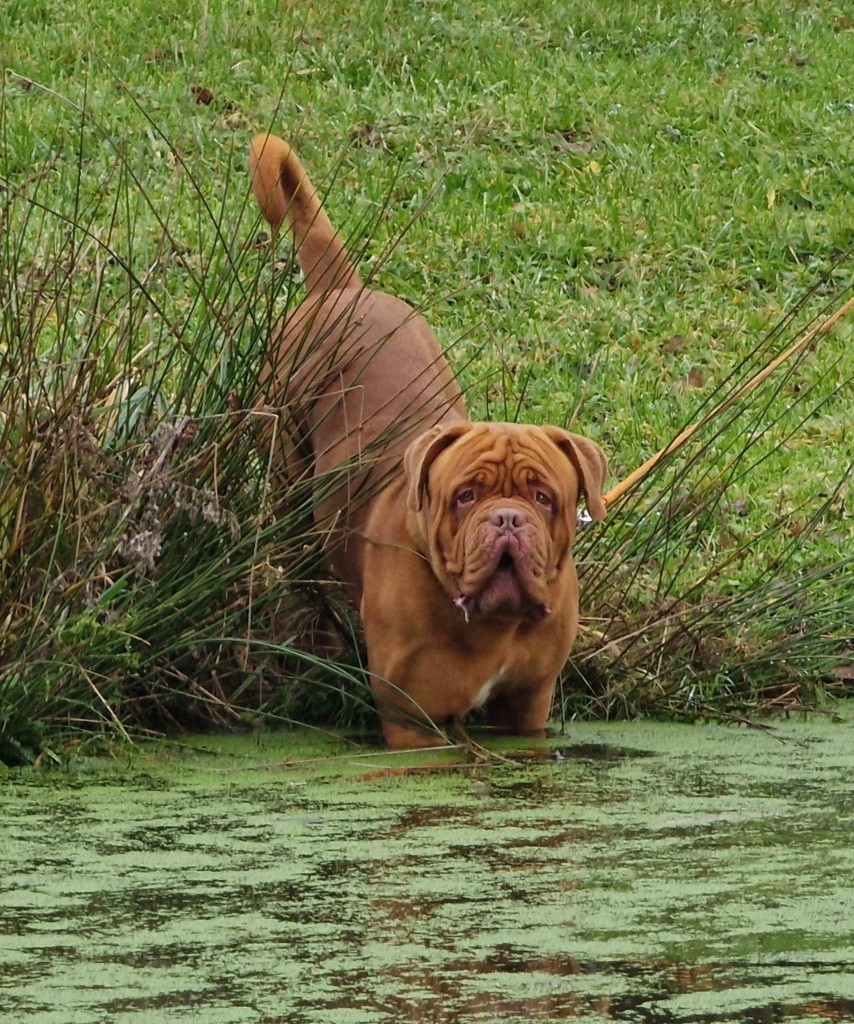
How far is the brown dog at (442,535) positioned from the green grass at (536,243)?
22 cm

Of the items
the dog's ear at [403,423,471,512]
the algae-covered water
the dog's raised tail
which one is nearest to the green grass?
the dog's raised tail

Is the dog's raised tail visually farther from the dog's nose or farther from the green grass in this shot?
the dog's nose

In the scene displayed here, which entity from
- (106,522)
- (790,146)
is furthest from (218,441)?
(790,146)

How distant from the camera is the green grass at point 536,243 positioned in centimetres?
491

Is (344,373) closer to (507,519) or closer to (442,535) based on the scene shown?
(442,535)

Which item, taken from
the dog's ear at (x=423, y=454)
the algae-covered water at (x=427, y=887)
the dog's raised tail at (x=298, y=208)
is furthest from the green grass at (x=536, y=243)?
the algae-covered water at (x=427, y=887)

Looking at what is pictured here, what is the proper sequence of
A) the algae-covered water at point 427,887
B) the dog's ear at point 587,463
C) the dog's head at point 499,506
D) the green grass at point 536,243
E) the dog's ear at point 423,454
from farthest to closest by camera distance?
the green grass at point 536,243, the dog's ear at point 587,463, the dog's ear at point 423,454, the dog's head at point 499,506, the algae-covered water at point 427,887

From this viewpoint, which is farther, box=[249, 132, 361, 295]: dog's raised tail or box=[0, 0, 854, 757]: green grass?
box=[249, 132, 361, 295]: dog's raised tail

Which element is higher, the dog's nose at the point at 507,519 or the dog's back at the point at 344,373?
the dog's back at the point at 344,373

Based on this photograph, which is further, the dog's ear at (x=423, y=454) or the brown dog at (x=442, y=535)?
the dog's ear at (x=423, y=454)

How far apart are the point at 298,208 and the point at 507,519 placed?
65.5 inches

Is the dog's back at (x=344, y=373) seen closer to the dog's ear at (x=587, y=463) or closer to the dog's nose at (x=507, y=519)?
the dog's ear at (x=587, y=463)

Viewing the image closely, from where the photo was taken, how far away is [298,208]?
5801 mm

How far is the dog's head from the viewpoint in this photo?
447 centimetres
